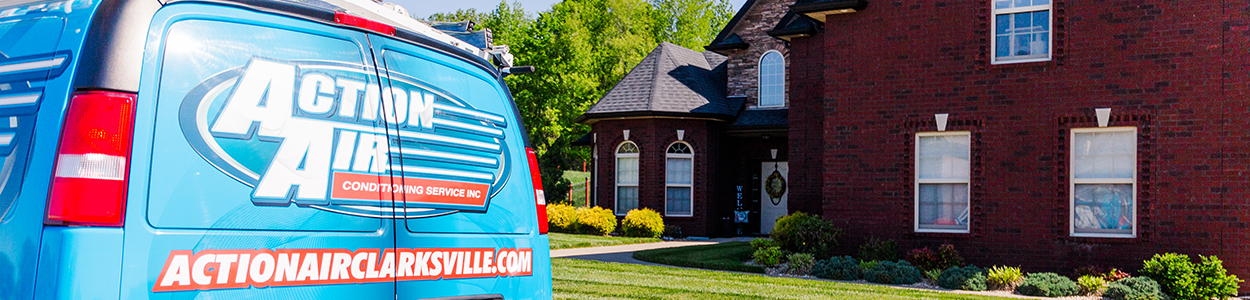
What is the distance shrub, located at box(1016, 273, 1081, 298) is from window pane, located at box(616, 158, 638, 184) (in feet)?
42.8

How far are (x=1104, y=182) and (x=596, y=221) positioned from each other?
12544 mm

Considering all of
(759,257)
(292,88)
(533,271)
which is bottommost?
(759,257)

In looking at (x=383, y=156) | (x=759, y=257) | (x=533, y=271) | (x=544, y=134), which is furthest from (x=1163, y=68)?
(x=544, y=134)

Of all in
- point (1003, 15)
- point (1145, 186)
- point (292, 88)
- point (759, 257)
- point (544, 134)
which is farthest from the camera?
point (544, 134)

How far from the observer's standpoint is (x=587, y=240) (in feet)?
67.8

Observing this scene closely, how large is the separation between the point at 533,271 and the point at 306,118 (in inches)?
56.8

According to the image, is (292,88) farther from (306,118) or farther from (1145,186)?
(1145,186)

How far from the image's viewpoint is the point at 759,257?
14.4 metres

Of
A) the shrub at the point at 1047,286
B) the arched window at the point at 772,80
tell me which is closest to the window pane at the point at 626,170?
the arched window at the point at 772,80

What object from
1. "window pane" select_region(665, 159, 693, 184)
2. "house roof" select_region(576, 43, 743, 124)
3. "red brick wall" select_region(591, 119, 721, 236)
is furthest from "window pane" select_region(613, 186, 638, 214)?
"house roof" select_region(576, 43, 743, 124)

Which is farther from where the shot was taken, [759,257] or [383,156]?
[759,257]

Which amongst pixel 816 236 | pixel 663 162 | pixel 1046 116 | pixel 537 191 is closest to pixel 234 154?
pixel 537 191

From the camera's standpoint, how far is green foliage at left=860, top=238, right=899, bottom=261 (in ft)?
44.3

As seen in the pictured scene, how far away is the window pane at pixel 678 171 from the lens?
23.6m
